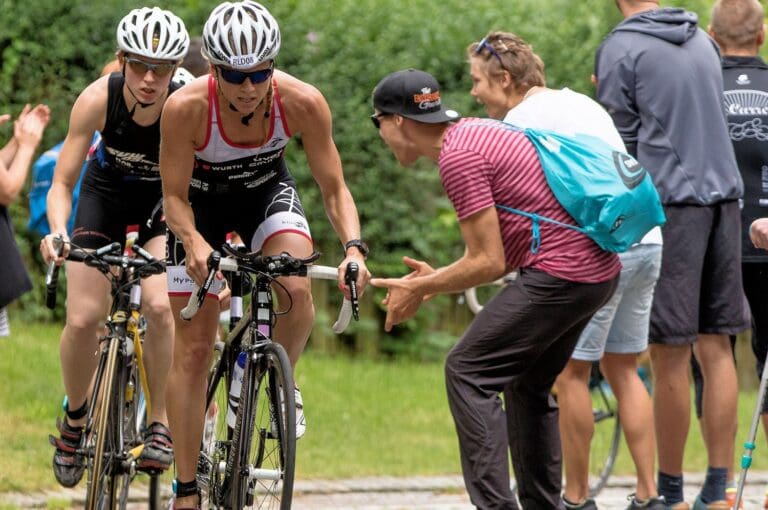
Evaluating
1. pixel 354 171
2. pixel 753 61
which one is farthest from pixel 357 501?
pixel 354 171

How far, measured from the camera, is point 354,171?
13.8m

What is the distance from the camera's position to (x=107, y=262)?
7.62m

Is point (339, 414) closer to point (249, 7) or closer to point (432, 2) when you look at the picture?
point (432, 2)

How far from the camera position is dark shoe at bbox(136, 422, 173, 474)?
792 cm

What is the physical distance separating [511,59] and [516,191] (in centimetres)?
130

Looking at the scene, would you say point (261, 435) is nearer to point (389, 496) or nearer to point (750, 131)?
point (389, 496)

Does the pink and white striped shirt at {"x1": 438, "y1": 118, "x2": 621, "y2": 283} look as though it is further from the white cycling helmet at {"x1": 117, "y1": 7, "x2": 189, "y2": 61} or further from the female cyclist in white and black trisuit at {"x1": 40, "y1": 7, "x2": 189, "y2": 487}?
the female cyclist in white and black trisuit at {"x1": 40, "y1": 7, "x2": 189, "y2": 487}

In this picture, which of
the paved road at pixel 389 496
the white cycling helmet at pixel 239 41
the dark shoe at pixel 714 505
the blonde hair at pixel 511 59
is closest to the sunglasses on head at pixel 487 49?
the blonde hair at pixel 511 59

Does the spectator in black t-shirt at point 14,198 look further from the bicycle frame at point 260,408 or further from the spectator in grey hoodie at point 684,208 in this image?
the spectator in grey hoodie at point 684,208

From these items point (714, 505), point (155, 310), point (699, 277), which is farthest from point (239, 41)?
point (714, 505)

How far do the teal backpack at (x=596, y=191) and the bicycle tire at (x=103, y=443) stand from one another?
2.21m

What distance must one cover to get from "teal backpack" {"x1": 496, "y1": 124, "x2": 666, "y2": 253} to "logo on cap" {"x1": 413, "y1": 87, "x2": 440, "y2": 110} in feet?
1.08

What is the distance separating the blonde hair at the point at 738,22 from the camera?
8766 millimetres

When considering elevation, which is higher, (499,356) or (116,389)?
(499,356)
